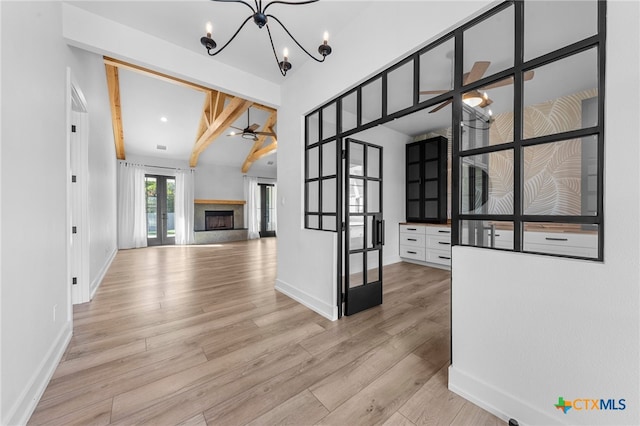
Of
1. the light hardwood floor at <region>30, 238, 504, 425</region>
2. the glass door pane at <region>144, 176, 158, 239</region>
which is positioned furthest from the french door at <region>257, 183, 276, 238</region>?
the light hardwood floor at <region>30, 238, 504, 425</region>

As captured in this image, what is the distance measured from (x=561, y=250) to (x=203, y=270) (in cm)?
493

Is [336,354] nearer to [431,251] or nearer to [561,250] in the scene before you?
[561,250]

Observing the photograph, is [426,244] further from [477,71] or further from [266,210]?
[266,210]

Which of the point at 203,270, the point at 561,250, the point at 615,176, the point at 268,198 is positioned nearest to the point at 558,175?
the point at 615,176

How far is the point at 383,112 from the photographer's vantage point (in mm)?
2117

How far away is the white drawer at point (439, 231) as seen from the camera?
14.9ft

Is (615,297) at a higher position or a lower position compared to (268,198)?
lower

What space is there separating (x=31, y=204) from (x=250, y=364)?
1783mm

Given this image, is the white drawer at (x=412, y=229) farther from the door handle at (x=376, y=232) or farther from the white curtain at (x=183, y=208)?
the white curtain at (x=183, y=208)

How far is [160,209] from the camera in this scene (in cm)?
806

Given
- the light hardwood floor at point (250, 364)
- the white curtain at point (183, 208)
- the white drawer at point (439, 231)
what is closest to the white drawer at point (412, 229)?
the white drawer at point (439, 231)

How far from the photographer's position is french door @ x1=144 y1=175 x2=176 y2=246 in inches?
311

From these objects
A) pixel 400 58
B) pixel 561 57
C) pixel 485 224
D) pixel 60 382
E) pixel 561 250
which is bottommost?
pixel 60 382

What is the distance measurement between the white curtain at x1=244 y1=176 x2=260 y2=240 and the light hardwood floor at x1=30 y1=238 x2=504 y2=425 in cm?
620
